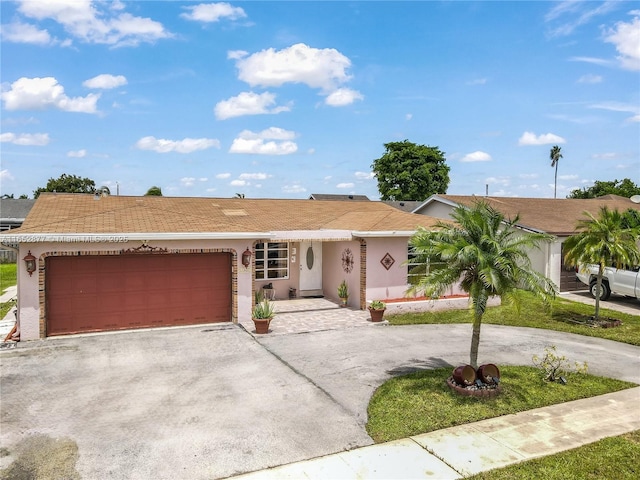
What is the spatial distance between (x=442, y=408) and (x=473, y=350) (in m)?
1.41

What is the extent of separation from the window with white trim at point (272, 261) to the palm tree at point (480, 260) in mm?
9986

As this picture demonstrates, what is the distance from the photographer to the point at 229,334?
13336mm

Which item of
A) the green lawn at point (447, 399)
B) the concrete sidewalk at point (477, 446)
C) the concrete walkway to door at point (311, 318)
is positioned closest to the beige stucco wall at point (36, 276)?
the concrete walkway to door at point (311, 318)

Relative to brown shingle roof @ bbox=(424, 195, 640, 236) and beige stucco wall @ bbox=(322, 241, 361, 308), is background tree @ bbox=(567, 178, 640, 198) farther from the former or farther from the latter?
beige stucco wall @ bbox=(322, 241, 361, 308)

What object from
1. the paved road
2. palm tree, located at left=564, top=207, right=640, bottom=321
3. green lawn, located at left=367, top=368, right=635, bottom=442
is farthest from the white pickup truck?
green lawn, located at left=367, top=368, right=635, bottom=442

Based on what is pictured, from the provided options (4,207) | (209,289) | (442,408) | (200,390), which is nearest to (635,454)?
(442,408)

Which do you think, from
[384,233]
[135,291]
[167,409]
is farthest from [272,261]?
[167,409]

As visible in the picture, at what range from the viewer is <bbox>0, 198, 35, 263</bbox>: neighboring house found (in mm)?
34500

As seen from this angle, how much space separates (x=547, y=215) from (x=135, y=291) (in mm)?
19210

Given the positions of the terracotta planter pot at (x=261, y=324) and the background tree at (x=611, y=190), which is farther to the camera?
the background tree at (x=611, y=190)

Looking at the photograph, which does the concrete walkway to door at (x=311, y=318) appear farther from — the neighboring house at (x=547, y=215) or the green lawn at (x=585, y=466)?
the green lawn at (x=585, y=466)

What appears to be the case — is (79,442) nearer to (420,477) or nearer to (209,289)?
(420,477)

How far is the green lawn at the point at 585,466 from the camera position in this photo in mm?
6102

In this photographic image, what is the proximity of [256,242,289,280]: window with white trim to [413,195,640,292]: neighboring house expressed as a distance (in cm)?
658
